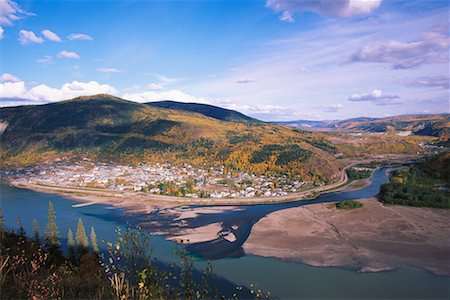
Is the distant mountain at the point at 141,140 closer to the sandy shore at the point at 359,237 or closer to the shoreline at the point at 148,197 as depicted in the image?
the shoreline at the point at 148,197

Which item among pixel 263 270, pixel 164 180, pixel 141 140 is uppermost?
pixel 141 140

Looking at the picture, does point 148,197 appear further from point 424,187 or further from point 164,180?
point 424,187

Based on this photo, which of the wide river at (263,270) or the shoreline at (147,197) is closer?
the wide river at (263,270)

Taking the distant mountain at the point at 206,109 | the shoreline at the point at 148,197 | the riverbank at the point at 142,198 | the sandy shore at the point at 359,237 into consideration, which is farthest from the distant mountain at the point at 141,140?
the distant mountain at the point at 206,109

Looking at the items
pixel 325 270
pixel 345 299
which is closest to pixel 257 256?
pixel 325 270

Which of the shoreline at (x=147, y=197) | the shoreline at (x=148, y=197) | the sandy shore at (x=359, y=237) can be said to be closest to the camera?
the sandy shore at (x=359, y=237)

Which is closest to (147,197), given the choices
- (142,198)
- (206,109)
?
(142,198)
